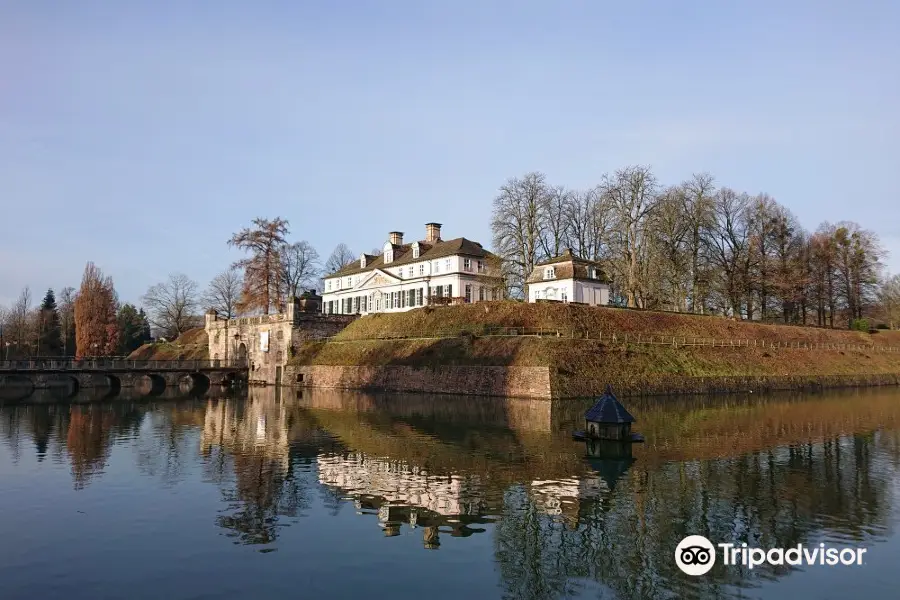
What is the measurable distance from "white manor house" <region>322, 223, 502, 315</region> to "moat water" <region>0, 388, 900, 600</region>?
126 ft

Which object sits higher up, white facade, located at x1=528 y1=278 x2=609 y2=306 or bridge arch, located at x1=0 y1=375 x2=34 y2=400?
white facade, located at x1=528 y1=278 x2=609 y2=306

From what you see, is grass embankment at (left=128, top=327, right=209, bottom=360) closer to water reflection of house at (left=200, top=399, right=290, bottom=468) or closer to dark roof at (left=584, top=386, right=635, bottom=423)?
water reflection of house at (left=200, top=399, right=290, bottom=468)

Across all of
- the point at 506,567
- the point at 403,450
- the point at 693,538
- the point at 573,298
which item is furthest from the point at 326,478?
the point at 573,298

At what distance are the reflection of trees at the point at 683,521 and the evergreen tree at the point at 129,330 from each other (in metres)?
89.1

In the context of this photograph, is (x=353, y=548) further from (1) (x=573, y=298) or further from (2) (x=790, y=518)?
(1) (x=573, y=298)

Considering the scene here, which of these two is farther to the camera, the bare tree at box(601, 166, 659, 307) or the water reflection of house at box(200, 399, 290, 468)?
the bare tree at box(601, 166, 659, 307)

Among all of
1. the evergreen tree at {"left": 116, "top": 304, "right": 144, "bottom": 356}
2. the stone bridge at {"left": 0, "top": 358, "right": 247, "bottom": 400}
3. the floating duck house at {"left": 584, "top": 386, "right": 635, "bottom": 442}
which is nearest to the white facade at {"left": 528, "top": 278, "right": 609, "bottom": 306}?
the stone bridge at {"left": 0, "top": 358, "right": 247, "bottom": 400}

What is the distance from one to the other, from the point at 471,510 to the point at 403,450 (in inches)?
312

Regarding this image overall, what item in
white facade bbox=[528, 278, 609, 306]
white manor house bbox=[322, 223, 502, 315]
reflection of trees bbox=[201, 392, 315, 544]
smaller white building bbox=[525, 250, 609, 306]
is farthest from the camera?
white manor house bbox=[322, 223, 502, 315]

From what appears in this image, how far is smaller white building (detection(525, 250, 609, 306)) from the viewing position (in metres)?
58.8

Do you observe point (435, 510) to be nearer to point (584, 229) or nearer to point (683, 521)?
point (683, 521)

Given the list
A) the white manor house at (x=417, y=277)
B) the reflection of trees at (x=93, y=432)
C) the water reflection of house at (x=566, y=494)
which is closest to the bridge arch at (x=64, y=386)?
the reflection of trees at (x=93, y=432)

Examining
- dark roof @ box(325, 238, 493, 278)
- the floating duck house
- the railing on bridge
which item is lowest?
the floating duck house

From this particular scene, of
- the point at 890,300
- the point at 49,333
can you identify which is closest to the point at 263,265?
the point at 49,333
